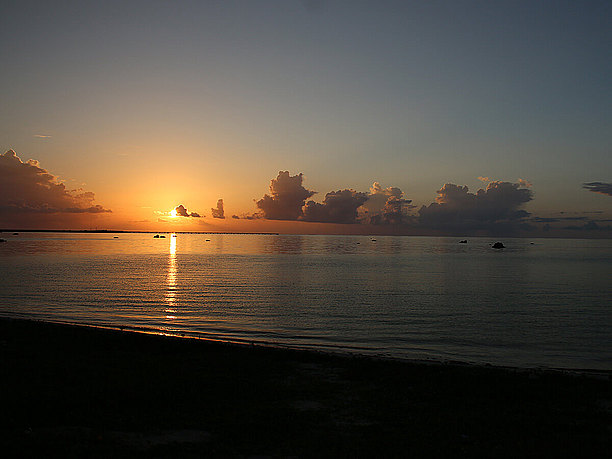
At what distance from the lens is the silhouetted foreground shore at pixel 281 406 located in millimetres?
10930

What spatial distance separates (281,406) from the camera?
1386 centimetres

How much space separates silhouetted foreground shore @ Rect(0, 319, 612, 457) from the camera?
10.9 meters

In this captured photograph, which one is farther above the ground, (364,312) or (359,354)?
(359,354)

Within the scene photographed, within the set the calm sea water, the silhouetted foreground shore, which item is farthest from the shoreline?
the silhouetted foreground shore

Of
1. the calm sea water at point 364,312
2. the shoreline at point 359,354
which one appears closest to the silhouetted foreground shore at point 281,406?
the shoreline at point 359,354

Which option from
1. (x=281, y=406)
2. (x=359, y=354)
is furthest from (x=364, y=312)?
(x=281, y=406)

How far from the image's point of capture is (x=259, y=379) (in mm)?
16609

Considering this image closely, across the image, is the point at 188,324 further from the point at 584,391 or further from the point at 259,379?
the point at 584,391

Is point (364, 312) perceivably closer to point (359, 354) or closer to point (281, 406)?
point (359, 354)

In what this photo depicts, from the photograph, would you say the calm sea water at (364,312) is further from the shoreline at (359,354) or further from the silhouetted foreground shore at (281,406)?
the silhouetted foreground shore at (281,406)

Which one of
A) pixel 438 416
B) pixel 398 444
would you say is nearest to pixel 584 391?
pixel 438 416

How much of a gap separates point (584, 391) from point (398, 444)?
8668 mm

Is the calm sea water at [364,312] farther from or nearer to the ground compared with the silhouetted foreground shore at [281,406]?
nearer to the ground

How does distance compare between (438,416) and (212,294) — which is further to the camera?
(212,294)
